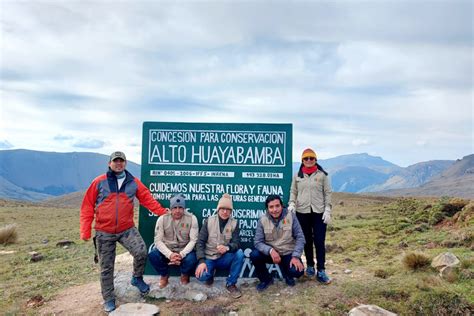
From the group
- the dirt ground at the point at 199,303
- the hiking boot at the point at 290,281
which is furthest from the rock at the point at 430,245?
the hiking boot at the point at 290,281

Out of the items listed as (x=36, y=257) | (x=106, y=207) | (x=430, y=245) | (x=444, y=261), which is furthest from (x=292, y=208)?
(x=36, y=257)

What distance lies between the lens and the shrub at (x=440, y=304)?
6.30 metres

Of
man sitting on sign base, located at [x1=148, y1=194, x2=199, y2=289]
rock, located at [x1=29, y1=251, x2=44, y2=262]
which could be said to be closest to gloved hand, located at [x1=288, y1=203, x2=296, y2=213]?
man sitting on sign base, located at [x1=148, y1=194, x2=199, y2=289]

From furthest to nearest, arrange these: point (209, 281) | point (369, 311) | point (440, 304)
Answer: point (209, 281) → point (440, 304) → point (369, 311)

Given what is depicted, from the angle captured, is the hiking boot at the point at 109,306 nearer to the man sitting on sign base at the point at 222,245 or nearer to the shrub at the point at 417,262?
the man sitting on sign base at the point at 222,245

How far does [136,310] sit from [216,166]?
3.57 metres

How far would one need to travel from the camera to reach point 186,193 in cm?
881

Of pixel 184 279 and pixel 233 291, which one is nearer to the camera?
pixel 233 291

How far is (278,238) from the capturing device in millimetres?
7598

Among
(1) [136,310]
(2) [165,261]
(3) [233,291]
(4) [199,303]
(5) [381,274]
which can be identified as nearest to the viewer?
(1) [136,310]

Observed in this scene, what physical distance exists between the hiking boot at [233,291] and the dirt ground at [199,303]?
4.0 inches

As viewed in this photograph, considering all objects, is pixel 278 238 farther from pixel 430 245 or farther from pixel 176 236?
pixel 430 245

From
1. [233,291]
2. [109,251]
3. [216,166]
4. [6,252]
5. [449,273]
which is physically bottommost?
[6,252]

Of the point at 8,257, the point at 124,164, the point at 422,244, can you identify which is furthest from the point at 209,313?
the point at 8,257
